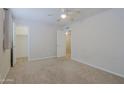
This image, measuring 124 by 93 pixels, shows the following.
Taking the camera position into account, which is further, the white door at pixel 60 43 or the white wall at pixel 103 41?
the white door at pixel 60 43

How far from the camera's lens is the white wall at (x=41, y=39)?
644 centimetres

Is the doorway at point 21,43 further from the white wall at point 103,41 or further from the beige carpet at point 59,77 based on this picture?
the white wall at point 103,41

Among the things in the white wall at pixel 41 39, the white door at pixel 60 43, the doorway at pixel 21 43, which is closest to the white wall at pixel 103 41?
the white door at pixel 60 43

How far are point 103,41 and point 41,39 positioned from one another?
365 cm

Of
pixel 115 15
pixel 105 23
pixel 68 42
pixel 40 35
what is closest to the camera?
pixel 115 15

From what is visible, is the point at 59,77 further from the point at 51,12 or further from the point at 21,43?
the point at 21,43

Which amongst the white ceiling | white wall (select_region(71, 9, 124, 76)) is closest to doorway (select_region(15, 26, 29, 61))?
the white ceiling

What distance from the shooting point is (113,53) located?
12.8 ft

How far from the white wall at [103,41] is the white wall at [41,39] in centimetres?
184

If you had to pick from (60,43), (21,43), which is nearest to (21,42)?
(21,43)

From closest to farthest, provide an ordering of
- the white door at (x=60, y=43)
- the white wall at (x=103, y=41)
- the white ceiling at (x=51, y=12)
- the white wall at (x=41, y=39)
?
the white wall at (x=103, y=41) < the white ceiling at (x=51, y=12) < the white wall at (x=41, y=39) < the white door at (x=60, y=43)
